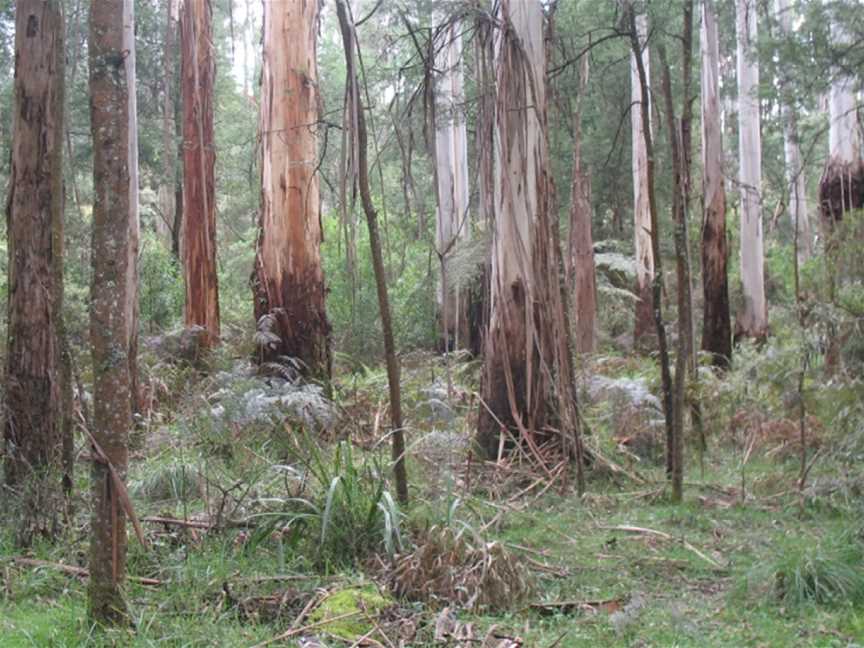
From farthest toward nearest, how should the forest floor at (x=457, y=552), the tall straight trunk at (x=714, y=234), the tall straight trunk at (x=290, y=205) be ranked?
the tall straight trunk at (x=714, y=234) < the tall straight trunk at (x=290, y=205) < the forest floor at (x=457, y=552)

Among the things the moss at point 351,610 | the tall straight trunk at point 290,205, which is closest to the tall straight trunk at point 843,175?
the tall straight trunk at point 290,205

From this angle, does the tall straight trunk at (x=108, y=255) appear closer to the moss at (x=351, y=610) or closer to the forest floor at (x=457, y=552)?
the forest floor at (x=457, y=552)

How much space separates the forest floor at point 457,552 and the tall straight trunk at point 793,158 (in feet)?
6.46

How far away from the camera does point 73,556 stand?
5.95 metres

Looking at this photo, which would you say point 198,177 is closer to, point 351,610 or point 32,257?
point 32,257

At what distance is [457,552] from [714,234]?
1388 cm

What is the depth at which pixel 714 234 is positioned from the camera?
707 inches

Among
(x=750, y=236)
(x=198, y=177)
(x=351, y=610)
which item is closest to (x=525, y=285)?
(x=351, y=610)

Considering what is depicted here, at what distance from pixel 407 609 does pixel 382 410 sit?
5.48m

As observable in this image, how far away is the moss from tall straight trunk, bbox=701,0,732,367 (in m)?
13.1

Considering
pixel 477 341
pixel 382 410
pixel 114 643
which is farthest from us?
pixel 477 341

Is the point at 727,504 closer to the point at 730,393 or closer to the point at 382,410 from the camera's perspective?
the point at 730,393

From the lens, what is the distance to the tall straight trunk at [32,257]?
690 centimetres

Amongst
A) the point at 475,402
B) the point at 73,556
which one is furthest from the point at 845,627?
the point at 475,402
